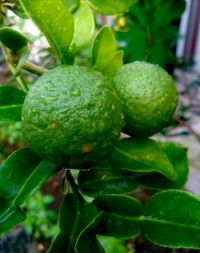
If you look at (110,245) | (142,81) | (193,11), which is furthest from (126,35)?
(193,11)

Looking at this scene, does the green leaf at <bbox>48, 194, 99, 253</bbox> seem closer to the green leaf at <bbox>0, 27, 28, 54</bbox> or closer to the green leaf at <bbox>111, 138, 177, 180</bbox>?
the green leaf at <bbox>111, 138, 177, 180</bbox>

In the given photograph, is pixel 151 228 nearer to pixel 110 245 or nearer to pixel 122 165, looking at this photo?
pixel 122 165

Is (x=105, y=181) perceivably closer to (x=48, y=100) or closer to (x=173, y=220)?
(x=173, y=220)

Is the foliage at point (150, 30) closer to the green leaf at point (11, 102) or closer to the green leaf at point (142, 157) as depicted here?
the green leaf at point (142, 157)

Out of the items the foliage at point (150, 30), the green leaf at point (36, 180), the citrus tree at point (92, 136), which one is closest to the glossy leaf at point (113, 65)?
the citrus tree at point (92, 136)

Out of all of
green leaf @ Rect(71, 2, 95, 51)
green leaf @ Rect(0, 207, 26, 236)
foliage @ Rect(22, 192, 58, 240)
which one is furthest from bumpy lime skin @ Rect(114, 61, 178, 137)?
foliage @ Rect(22, 192, 58, 240)

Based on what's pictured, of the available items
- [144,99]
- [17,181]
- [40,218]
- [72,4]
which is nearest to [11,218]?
[17,181]
